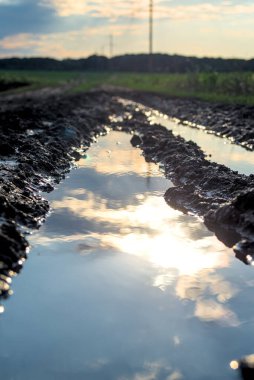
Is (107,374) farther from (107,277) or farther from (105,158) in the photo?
(105,158)

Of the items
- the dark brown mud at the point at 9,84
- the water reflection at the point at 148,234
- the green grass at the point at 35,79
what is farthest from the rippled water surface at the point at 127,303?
the dark brown mud at the point at 9,84

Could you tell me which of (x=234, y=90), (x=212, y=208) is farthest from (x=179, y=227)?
(x=234, y=90)

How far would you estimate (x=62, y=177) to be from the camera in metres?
11.1

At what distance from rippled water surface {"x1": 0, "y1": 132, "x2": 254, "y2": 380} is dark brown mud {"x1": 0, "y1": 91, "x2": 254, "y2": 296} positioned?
0.26m

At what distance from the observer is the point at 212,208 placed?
26.3 ft

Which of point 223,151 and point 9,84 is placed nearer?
point 223,151

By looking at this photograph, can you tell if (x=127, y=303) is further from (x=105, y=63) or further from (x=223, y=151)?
(x=105, y=63)

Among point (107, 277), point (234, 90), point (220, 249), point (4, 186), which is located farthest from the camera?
point (234, 90)

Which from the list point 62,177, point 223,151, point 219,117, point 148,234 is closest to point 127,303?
point 148,234

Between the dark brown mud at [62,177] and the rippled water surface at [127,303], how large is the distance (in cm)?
26

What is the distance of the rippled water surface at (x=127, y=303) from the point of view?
410cm

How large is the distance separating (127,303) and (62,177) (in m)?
6.34

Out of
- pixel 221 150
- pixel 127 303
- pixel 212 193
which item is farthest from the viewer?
pixel 221 150

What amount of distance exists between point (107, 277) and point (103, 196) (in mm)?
3921
